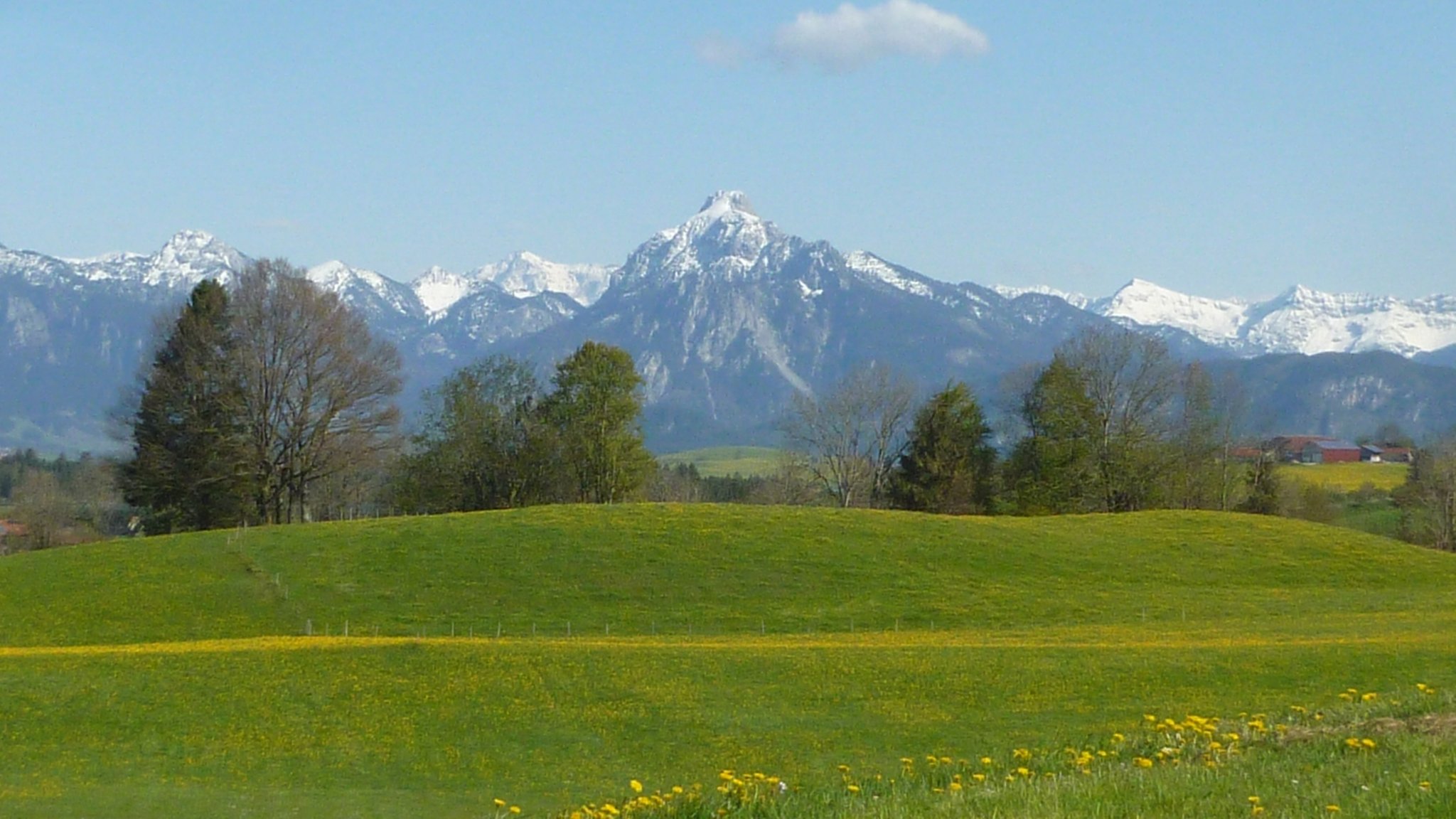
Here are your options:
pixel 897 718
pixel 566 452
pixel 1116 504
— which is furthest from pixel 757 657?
pixel 1116 504

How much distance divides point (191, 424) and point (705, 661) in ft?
174

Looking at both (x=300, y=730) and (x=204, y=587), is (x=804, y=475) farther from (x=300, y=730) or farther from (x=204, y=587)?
(x=300, y=730)

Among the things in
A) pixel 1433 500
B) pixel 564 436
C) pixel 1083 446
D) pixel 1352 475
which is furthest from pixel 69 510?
pixel 1352 475

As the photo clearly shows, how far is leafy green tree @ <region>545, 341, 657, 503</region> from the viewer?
96.8 m

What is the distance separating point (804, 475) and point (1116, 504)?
1125 inches

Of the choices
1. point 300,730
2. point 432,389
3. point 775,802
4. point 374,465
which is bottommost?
point 300,730

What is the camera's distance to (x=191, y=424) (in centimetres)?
7900

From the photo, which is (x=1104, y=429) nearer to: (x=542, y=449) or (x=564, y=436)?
(x=564, y=436)

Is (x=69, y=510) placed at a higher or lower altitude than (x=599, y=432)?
lower

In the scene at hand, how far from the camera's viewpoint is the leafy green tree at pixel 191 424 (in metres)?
79.1

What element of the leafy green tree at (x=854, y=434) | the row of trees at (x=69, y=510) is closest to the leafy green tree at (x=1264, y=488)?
the leafy green tree at (x=854, y=434)

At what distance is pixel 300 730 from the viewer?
31.1 meters

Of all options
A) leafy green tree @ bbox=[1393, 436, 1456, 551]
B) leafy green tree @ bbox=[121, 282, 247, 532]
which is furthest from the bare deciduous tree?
leafy green tree @ bbox=[1393, 436, 1456, 551]

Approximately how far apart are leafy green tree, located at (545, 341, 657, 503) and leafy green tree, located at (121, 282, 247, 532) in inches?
991
